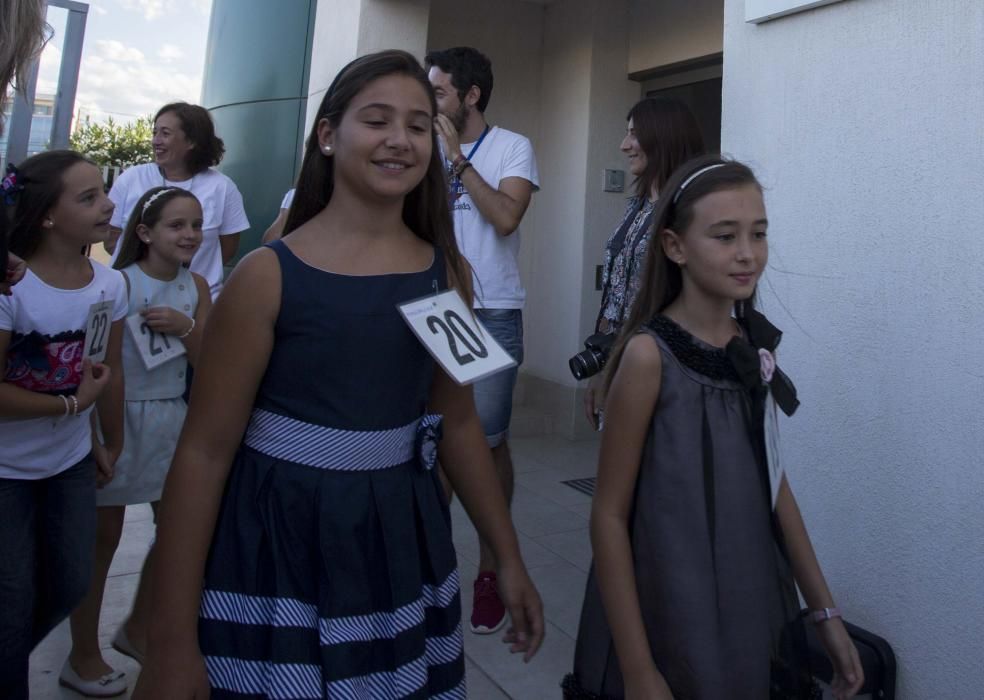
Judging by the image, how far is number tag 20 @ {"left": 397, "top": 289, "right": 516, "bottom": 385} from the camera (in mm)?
1538

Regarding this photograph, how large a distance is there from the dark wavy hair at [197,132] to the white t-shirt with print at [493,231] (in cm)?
145

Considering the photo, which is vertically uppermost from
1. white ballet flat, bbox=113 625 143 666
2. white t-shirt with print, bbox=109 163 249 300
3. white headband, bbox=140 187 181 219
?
white t-shirt with print, bbox=109 163 249 300

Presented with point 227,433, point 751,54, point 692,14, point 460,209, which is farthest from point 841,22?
point 692,14

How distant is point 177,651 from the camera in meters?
1.44

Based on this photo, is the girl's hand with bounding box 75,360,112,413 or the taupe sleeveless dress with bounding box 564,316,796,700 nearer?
the taupe sleeveless dress with bounding box 564,316,796,700

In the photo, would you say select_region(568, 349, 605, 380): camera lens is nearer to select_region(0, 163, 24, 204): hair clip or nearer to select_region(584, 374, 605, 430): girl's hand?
select_region(584, 374, 605, 430): girl's hand

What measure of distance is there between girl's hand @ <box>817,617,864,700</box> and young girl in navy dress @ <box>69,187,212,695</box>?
6.75 ft

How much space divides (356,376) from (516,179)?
2232mm

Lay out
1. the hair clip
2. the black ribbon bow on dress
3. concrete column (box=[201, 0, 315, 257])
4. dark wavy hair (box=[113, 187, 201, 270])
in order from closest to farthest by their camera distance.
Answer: the black ribbon bow on dress
the hair clip
dark wavy hair (box=[113, 187, 201, 270])
concrete column (box=[201, 0, 315, 257])

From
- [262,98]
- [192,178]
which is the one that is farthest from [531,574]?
[262,98]

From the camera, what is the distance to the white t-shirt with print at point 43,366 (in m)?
2.24

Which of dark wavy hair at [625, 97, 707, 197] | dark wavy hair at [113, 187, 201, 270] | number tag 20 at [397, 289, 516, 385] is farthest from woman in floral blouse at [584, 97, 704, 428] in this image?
dark wavy hair at [113, 187, 201, 270]

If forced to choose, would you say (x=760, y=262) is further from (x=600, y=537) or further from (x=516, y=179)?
(x=516, y=179)

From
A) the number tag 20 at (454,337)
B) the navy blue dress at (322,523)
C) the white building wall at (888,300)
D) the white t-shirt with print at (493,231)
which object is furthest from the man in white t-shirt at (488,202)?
the navy blue dress at (322,523)
